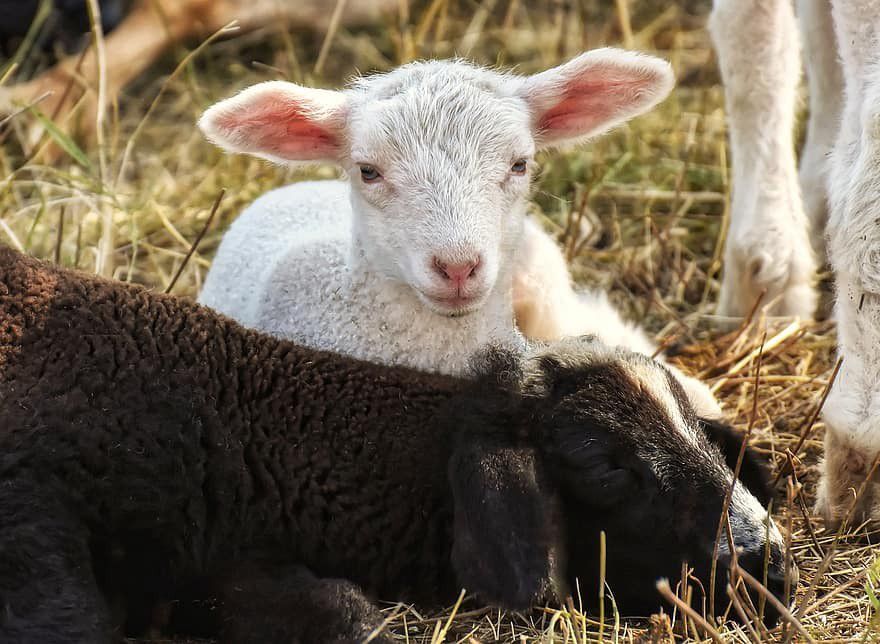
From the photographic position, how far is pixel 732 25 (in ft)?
18.2

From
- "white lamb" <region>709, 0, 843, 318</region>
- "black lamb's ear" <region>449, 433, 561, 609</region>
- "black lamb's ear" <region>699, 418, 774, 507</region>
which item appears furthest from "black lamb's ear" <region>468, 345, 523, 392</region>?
"white lamb" <region>709, 0, 843, 318</region>

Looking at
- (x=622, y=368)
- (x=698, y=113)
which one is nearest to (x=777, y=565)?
(x=622, y=368)

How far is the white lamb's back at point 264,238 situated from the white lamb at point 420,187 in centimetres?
2

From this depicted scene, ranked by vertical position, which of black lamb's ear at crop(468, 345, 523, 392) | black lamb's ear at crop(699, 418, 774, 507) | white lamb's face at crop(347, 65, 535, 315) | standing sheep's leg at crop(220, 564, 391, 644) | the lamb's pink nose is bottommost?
standing sheep's leg at crop(220, 564, 391, 644)

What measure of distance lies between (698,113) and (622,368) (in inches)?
159

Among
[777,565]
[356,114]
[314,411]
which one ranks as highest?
[356,114]

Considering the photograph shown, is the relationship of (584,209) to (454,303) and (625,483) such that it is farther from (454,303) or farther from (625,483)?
(625,483)

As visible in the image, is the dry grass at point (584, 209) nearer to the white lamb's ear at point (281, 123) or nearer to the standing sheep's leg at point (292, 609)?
the standing sheep's leg at point (292, 609)

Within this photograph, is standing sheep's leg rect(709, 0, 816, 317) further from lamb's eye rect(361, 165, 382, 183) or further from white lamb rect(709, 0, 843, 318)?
lamb's eye rect(361, 165, 382, 183)

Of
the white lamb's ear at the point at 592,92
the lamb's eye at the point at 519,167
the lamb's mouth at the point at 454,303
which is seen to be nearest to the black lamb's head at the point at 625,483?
the lamb's mouth at the point at 454,303

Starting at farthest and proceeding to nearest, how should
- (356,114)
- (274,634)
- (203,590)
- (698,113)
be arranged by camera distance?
(698,113), (356,114), (203,590), (274,634)

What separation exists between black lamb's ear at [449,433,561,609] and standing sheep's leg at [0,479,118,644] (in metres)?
0.93

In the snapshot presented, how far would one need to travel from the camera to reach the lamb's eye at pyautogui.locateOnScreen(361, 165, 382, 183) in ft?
13.8

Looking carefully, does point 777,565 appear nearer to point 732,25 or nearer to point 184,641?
point 184,641
